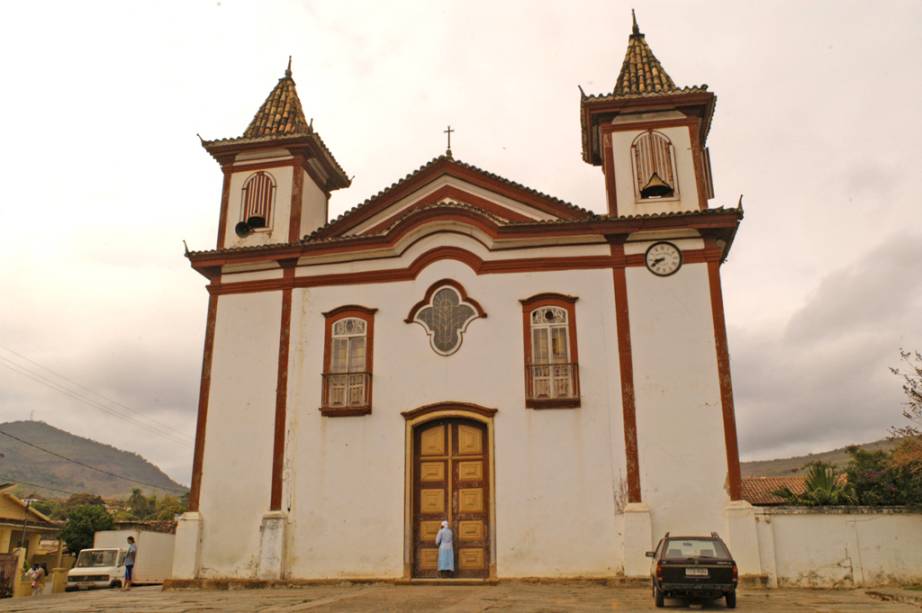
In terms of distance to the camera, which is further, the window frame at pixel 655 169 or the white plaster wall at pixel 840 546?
the window frame at pixel 655 169

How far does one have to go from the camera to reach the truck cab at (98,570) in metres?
24.6

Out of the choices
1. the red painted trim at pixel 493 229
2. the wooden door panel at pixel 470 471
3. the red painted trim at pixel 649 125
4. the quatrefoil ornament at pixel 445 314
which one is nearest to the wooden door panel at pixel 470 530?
the wooden door panel at pixel 470 471

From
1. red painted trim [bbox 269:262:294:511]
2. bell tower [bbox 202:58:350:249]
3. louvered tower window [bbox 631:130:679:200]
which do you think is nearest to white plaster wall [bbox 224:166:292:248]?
bell tower [bbox 202:58:350:249]

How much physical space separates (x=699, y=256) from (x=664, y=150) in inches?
113

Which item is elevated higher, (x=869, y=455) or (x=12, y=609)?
(x=869, y=455)

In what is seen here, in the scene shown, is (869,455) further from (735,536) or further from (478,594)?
(478,594)

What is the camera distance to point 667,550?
12125mm

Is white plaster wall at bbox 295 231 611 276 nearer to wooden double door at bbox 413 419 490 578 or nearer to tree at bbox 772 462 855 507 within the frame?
wooden double door at bbox 413 419 490 578

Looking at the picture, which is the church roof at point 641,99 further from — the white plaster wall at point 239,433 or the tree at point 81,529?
the tree at point 81,529

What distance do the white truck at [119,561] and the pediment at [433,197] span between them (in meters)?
11.3

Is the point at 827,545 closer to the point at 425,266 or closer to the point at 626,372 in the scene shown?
the point at 626,372

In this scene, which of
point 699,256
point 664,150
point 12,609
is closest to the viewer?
point 12,609

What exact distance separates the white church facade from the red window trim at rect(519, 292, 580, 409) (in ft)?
0.14

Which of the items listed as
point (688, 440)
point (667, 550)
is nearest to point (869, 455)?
point (688, 440)
